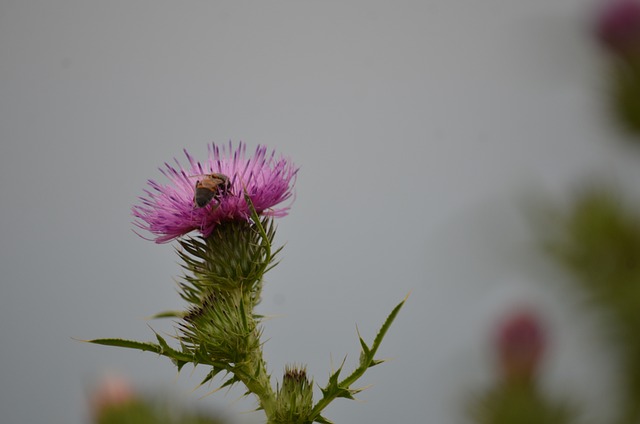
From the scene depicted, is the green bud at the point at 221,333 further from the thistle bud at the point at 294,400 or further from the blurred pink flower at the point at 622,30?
the blurred pink flower at the point at 622,30

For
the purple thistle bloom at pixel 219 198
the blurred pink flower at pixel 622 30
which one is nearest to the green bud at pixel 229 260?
the purple thistle bloom at pixel 219 198

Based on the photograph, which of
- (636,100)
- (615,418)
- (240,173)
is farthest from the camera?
(636,100)

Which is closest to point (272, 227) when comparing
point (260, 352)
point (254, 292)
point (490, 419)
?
point (254, 292)

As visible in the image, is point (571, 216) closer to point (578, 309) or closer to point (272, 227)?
point (578, 309)

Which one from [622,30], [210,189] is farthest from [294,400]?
[622,30]

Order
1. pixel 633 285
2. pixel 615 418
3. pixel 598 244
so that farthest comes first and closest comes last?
pixel 598 244, pixel 633 285, pixel 615 418

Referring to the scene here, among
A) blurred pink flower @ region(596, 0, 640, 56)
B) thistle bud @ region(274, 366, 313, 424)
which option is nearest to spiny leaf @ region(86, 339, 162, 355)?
thistle bud @ region(274, 366, 313, 424)

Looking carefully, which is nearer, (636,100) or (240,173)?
(240,173)

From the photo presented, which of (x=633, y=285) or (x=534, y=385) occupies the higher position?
(x=633, y=285)

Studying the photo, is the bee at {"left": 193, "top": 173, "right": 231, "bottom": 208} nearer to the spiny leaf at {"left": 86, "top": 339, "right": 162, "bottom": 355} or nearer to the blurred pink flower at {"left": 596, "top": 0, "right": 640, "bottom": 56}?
the spiny leaf at {"left": 86, "top": 339, "right": 162, "bottom": 355}
